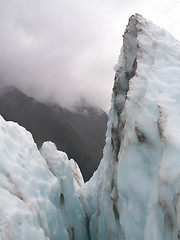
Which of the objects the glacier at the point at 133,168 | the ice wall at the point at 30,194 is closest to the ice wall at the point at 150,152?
the glacier at the point at 133,168

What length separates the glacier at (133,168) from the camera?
19.2ft

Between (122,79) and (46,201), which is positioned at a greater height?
(122,79)

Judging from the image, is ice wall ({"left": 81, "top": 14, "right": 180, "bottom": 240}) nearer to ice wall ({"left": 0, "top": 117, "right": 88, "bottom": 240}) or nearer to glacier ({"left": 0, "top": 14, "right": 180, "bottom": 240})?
glacier ({"left": 0, "top": 14, "right": 180, "bottom": 240})

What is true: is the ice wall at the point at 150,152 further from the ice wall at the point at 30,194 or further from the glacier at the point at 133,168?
the ice wall at the point at 30,194

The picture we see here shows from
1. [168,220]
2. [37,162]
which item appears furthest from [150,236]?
[37,162]

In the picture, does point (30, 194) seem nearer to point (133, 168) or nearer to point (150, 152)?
point (133, 168)

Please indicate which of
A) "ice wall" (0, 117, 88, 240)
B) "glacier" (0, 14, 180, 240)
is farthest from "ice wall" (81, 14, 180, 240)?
Result: "ice wall" (0, 117, 88, 240)

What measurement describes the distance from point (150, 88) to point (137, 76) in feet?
4.00

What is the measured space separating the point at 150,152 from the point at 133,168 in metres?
0.72

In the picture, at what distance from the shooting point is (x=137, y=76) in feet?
29.2

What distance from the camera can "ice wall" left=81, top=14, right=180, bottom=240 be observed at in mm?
5613

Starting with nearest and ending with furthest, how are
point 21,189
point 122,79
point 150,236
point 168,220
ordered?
point 168,220 < point 150,236 < point 21,189 < point 122,79

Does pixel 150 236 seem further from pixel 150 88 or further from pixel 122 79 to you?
pixel 122 79

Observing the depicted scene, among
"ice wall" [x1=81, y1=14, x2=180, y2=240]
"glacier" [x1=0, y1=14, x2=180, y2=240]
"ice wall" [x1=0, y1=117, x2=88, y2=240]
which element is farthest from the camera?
"ice wall" [x1=0, y1=117, x2=88, y2=240]
